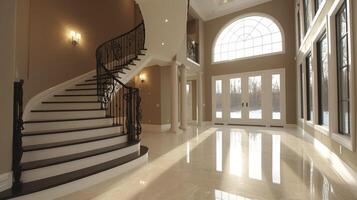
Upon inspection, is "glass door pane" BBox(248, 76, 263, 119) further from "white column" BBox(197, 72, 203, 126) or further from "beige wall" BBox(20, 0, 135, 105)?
"beige wall" BBox(20, 0, 135, 105)

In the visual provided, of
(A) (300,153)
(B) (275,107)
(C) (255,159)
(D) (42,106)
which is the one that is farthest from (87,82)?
(B) (275,107)

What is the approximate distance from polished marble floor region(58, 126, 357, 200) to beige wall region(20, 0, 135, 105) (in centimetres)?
361

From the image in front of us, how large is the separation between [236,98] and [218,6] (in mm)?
4858

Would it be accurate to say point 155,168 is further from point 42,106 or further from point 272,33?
point 272,33

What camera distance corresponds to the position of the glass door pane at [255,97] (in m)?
9.14

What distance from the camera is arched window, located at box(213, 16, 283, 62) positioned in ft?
29.8

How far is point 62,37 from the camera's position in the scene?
5.47 meters

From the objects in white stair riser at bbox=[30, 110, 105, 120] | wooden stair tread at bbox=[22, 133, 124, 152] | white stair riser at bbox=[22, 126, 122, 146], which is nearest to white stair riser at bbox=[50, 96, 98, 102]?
white stair riser at bbox=[30, 110, 105, 120]

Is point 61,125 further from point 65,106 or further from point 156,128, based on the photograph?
point 156,128

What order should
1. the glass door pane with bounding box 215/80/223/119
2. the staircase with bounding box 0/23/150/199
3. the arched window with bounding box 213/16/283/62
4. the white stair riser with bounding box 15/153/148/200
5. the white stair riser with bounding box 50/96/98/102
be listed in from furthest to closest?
the glass door pane with bounding box 215/80/223/119
the arched window with bounding box 213/16/283/62
the white stair riser with bounding box 50/96/98/102
the staircase with bounding box 0/23/150/199
the white stair riser with bounding box 15/153/148/200

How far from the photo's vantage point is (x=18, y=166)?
214cm

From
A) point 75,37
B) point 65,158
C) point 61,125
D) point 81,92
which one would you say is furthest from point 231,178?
point 75,37

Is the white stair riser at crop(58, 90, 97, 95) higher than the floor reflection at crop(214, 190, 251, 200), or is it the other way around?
the white stair riser at crop(58, 90, 97, 95)

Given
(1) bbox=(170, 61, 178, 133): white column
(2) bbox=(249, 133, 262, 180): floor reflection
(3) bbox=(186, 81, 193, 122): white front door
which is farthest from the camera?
(3) bbox=(186, 81, 193, 122): white front door
